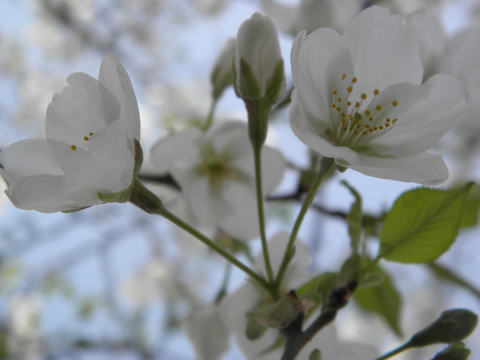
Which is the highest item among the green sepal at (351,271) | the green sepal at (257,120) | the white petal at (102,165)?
the green sepal at (257,120)

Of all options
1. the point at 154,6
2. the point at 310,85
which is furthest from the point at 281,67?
the point at 154,6

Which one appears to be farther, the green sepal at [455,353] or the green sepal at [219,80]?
the green sepal at [219,80]

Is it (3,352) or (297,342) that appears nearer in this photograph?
(297,342)

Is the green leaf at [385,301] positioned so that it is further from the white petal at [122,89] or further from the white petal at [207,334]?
the white petal at [122,89]

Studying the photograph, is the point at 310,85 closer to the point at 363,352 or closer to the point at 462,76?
the point at 363,352

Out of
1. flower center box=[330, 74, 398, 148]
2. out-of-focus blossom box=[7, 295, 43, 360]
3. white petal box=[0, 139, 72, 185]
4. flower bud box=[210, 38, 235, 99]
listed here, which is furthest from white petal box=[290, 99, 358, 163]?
out-of-focus blossom box=[7, 295, 43, 360]

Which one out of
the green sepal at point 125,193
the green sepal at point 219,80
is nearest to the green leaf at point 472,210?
the green sepal at point 219,80

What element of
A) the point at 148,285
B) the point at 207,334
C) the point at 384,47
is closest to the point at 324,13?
the point at 384,47
